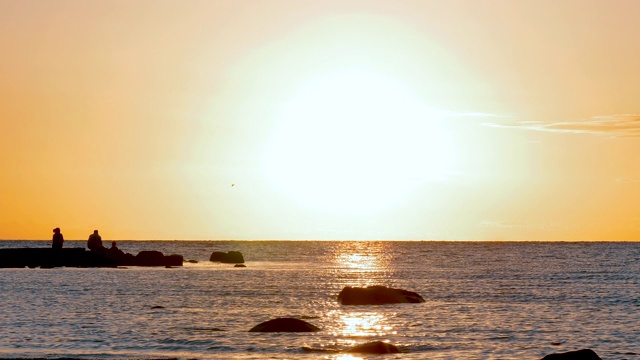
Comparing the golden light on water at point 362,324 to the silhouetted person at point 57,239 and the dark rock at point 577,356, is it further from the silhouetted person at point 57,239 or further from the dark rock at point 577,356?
the silhouetted person at point 57,239

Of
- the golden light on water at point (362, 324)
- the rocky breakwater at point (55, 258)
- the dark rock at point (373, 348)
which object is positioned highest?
the rocky breakwater at point (55, 258)

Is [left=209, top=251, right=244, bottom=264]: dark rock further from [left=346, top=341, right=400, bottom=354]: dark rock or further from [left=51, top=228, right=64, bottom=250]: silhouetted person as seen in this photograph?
[left=346, top=341, right=400, bottom=354]: dark rock

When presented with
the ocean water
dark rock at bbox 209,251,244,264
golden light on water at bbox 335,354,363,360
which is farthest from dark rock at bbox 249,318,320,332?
dark rock at bbox 209,251,244,264

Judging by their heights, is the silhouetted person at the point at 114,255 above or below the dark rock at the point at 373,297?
above

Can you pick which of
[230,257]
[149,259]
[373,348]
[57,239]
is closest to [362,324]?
[373,348]

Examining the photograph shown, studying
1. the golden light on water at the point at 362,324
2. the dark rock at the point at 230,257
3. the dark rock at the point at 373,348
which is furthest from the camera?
the dark rock at the point at 230,257

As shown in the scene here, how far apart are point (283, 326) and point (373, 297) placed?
806 inches

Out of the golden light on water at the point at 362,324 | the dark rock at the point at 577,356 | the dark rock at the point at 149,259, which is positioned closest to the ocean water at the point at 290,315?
the golden light on water at the point at 362,324

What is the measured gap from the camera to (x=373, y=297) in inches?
2707

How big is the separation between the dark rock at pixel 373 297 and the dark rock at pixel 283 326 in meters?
18.8

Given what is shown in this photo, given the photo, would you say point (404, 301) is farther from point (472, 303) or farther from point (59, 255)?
point (59, 255)

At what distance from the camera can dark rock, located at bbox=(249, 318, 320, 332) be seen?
1932 inches

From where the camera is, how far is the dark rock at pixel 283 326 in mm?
49075

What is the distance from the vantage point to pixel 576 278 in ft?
346
